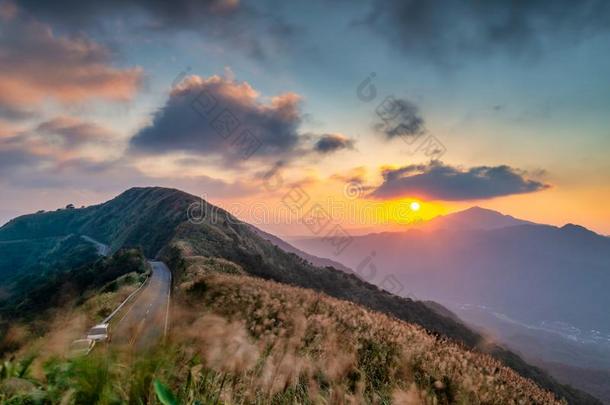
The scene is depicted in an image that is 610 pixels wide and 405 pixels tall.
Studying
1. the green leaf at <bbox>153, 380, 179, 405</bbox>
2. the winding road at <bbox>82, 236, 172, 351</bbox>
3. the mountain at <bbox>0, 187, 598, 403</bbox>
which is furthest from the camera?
the mountain at <bbox>0, 187, 598, 403</bbox>

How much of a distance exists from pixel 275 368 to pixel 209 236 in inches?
2713

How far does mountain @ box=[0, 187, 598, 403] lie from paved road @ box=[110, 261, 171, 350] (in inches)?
85.4

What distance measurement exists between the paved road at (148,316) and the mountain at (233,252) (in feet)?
7.11

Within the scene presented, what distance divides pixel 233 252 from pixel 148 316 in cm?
4592

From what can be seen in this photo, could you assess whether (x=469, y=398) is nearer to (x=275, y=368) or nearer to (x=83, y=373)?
(x=275, y=368)

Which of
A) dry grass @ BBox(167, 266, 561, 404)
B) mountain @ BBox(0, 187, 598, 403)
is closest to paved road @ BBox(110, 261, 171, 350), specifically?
dry grass @ BBox(167, 266, 561, 404)

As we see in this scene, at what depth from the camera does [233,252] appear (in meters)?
66.9

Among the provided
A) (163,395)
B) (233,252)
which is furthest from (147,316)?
(233,252)

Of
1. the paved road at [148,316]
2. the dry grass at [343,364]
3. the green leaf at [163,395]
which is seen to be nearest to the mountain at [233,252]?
the paved road at [148,316]

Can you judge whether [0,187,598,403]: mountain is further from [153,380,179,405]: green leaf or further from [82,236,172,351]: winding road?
[153,380,179,405]: green leaf

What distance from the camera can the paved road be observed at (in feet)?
13.1

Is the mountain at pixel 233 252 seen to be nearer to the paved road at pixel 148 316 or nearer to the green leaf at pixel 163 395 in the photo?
the paved road at pixel 148 316

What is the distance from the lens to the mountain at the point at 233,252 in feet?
190

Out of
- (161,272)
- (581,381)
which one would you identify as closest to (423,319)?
(161,272)
